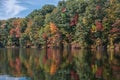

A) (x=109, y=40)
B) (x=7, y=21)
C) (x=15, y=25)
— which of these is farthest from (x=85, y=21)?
(x=7, y=21)

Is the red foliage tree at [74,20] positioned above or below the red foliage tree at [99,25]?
above

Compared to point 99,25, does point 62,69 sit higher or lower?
lower

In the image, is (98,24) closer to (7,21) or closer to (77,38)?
(77,38)

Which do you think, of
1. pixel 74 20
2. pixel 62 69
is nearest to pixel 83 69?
pixel 62 69

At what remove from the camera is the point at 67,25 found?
104 meters

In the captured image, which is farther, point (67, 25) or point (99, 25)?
point (67, 25)

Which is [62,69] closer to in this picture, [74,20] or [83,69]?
[83,69]

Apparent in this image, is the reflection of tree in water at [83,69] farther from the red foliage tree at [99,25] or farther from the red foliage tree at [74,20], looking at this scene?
the red foliage tree at [74,20]

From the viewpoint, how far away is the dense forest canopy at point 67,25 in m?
85.4

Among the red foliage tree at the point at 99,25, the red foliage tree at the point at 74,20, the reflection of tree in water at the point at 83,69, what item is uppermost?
the red foliage tree at the point at 74,20

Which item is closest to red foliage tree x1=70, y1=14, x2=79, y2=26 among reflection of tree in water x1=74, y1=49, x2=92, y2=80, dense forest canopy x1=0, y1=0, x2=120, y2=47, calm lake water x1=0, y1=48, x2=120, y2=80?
dense forest canopy x1=0, y1=0, x2=120, y2=47

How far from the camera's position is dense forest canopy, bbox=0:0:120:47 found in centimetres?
8544

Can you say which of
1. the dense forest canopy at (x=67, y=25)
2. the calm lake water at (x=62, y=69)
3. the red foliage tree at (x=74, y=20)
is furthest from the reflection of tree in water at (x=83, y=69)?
the red foliage tree at (x=74, y=20)

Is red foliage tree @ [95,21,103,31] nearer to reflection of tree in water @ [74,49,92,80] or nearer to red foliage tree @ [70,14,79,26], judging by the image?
red foliage tree @ [70,14,79,26]
